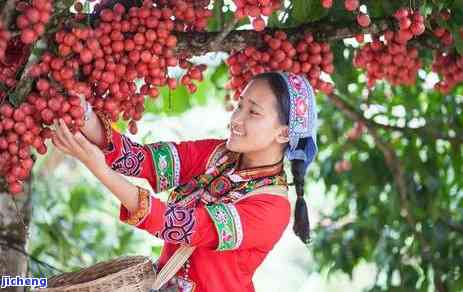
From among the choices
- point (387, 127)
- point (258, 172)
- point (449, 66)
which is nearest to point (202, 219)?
point (258, 172)

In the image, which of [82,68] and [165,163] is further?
[165,163]

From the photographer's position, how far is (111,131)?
7.60 ft

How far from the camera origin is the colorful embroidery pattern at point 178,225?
213cm

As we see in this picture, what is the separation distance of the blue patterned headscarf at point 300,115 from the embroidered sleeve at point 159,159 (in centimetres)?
26

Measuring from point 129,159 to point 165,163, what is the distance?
4.9 inches

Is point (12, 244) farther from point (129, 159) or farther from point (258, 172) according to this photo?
point (258, 172)

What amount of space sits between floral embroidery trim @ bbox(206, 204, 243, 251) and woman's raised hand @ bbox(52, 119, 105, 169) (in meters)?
0.34

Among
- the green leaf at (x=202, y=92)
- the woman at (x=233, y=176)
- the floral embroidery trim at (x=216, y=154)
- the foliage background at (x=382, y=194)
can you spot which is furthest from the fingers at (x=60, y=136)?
the green leaf at (x=202, y=92)

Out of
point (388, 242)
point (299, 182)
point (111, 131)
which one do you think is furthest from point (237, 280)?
point (388, 242)

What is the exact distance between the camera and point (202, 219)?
7.13ft

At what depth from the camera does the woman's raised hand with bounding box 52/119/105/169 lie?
2.00 meters

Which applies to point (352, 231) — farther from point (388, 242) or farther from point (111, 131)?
point (111, 131)

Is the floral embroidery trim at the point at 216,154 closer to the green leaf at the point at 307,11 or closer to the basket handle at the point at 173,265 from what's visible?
the basket handle at the point at 173,265

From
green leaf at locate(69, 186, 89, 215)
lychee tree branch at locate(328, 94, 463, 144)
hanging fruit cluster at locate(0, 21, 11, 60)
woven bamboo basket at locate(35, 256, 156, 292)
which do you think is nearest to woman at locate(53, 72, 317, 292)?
woven bamboo basket at locate(35, 256, 156, 292)
